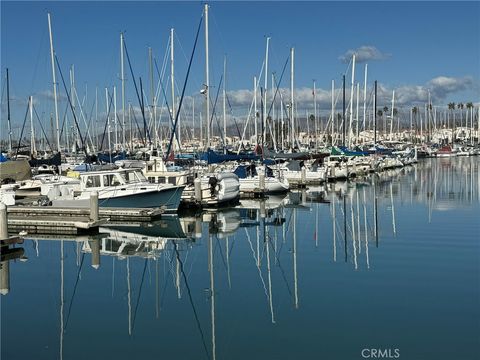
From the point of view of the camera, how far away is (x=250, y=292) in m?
16.1

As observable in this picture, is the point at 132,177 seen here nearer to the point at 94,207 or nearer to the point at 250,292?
the point at 94,207

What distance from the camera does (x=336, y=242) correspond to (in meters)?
Result: 23.6

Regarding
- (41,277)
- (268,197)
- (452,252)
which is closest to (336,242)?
(452,252)

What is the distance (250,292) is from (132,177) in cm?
1657

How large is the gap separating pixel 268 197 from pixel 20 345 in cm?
2971

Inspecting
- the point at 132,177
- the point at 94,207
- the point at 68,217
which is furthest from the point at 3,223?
the point at 132,177

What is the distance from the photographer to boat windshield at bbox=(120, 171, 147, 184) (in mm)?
31105

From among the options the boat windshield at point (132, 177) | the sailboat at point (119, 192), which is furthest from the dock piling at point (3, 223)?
the boat windshield at point (132, 177)

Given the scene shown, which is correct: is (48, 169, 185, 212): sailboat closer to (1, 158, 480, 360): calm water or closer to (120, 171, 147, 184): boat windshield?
(120, 171, 147, 184): boat windshield

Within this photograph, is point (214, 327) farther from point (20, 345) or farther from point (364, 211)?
point (364, 211)

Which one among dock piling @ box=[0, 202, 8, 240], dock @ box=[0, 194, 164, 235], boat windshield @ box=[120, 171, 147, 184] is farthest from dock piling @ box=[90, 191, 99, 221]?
boat windshield @ box=[120, 171, 147, 184]

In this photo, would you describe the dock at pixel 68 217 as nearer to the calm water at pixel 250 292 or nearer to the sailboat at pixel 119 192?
the calm water at pixel 250 292

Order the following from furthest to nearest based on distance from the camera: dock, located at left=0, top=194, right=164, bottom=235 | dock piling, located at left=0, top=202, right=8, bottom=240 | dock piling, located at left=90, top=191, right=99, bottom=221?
dock, located at left=0, top=194, right=164, bottom=235
dock piling, located at left=90, top=191, right=99, bottom=221
dock piling, located at left=0, top=202, right=8, bottom=240

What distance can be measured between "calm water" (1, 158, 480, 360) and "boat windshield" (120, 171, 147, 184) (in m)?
3.67
